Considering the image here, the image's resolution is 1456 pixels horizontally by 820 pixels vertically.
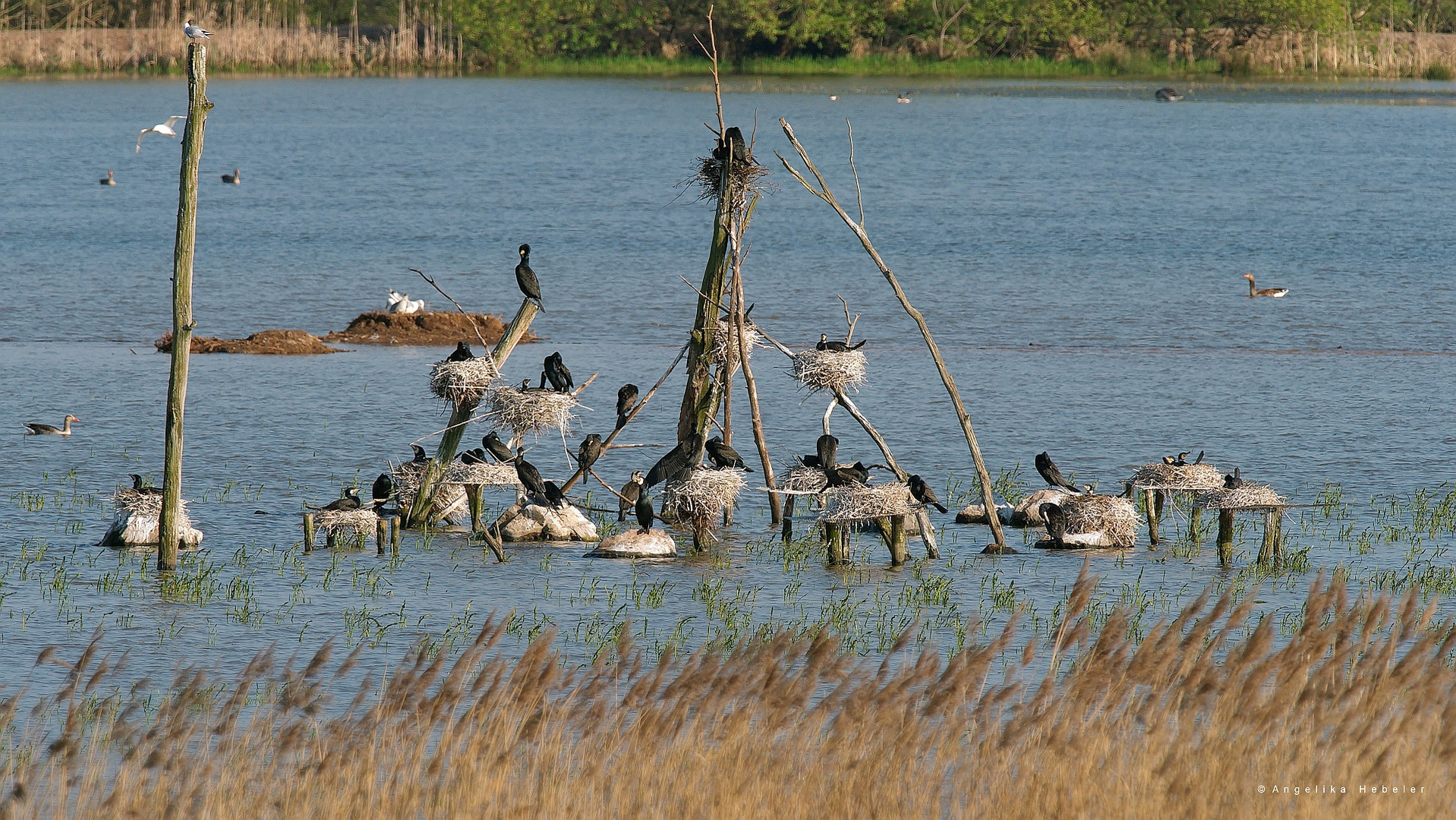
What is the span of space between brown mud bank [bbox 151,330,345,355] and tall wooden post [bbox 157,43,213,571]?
1098 cm

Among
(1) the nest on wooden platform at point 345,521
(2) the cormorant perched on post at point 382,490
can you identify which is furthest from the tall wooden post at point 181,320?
(2) the cormorant perched on post at point 382,490

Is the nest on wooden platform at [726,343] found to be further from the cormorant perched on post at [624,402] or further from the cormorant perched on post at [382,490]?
the cormorant perched on post at [382,490]

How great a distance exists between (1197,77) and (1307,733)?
290ft

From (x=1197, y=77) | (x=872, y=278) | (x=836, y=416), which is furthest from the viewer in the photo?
(x=1197, y=77)

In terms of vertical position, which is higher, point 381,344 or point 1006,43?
point 1006,43

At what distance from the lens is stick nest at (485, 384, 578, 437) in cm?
1209

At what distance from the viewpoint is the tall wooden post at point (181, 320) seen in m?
11.0

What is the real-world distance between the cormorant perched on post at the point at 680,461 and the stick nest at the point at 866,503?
1.25 metres

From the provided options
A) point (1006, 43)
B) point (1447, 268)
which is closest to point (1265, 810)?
point (1447, 268)

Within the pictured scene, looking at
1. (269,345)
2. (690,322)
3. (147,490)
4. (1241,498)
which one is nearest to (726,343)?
(1241,498)

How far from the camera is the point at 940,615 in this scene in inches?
417

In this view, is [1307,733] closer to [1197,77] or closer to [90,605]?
[90,605]

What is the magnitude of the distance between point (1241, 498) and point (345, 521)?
623cm

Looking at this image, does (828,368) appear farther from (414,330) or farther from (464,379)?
(414,330)
